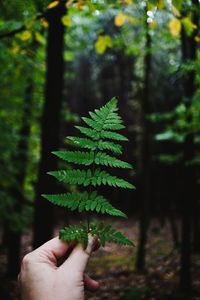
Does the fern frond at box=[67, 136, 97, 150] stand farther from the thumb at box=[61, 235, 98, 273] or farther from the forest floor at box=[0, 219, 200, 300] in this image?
the forest floor at box=[0, 219, 200, 300]

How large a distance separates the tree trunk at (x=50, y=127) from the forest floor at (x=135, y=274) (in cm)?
230

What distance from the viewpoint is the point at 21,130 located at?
34.8ft

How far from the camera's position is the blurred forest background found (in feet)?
15.2

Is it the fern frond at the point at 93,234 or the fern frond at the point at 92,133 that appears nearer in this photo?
the fern frond at the point at 93,234

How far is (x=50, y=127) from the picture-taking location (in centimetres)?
486

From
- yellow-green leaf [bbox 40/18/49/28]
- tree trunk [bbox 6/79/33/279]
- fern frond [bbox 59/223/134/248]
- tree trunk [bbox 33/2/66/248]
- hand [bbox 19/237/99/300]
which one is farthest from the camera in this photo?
tree trunk [bbox 6/79/33/279]

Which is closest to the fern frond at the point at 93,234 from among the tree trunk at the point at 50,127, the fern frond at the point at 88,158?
the fern frond at the point at 88,158

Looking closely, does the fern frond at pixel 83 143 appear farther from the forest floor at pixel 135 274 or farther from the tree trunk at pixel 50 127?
the forest floor at pixel 135 274

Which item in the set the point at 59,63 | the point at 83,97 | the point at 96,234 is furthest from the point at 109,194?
the point at 96,234

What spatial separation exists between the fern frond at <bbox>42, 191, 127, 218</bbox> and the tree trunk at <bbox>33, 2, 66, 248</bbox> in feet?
10.6

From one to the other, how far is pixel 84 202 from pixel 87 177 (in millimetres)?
112

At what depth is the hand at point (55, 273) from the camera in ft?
4.29

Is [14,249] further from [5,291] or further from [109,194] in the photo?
[109,194]

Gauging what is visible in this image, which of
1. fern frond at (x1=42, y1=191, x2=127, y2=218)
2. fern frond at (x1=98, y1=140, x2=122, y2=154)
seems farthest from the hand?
fern frond at (x1=98, y1=140, x2=122, y2=154)
